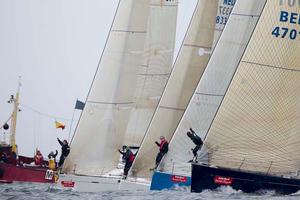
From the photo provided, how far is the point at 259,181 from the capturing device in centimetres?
3038

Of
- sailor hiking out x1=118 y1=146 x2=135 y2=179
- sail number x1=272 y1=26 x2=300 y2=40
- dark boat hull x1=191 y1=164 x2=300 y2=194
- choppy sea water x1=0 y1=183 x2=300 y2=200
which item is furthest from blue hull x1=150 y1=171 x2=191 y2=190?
sail number x1=272 y1=26 x2=300 y2=40

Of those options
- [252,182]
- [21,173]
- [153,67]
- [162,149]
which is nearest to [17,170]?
[21,173]

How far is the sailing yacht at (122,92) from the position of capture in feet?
120

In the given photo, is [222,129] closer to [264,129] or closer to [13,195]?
[264,129]

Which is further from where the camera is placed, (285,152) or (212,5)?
(212,5)

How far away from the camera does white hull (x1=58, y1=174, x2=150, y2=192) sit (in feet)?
114

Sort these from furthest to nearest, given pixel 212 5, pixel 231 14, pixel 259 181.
Answer: pixel 212 5 → pixel 231 14 → pixel 259 181

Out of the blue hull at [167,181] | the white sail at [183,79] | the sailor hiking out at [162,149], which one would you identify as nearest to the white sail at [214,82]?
the sailor hiking out at [162,149]

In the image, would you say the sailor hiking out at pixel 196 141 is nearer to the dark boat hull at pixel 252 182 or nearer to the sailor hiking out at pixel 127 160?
the dark boat hull at pixel 252 182

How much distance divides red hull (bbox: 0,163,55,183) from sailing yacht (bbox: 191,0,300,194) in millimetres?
12378

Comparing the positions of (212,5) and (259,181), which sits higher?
(212,5)

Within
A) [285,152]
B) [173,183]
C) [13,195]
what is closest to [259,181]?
[285,152]

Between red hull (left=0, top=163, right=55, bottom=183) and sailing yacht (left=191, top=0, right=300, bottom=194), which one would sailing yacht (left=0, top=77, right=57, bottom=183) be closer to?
red hull (left=0, top=163, right=55, bottom=183)

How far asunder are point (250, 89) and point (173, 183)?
4.17 m
